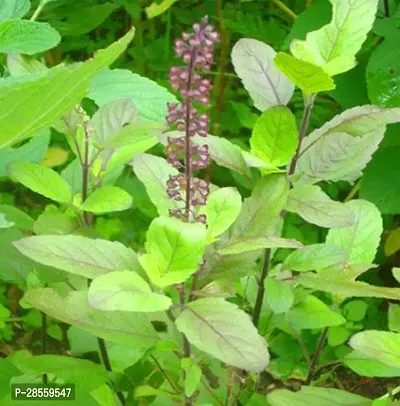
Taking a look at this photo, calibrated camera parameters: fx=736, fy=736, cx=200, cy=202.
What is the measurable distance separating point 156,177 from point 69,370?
0.70ft

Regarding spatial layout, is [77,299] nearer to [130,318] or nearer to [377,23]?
[130,318]

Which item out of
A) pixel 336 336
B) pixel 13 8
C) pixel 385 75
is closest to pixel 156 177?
pixel 13 8

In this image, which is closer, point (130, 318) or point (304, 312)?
point (130, 318)

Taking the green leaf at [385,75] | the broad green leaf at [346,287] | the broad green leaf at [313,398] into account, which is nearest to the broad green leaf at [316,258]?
the broad green leaf at [346,287]

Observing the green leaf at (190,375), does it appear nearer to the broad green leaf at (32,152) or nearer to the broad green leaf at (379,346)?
the broad green leaf at (379,346)

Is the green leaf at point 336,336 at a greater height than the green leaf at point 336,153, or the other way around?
the green leaf at point 336,153

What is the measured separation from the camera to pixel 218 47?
1.80 metres

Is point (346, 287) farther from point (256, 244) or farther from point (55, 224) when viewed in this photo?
point (55, 224)

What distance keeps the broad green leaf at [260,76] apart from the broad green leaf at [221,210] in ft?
0.39

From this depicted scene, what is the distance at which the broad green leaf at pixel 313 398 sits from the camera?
650 mm

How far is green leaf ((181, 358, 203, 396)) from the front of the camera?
61 cm

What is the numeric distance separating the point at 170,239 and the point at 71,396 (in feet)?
0.83

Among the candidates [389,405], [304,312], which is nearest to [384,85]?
[304,312]

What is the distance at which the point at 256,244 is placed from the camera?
57 cm
